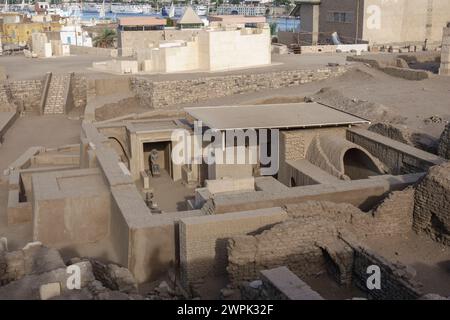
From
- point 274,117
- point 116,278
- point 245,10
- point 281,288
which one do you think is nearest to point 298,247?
point 281,288

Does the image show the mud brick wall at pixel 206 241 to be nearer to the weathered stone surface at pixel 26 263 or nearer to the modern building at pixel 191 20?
the weathered stone surface at pixel 26 263

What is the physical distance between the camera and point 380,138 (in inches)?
628

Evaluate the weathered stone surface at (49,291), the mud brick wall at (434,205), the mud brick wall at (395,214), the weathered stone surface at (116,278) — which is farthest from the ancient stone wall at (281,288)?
the mud brick wall at (434,205)

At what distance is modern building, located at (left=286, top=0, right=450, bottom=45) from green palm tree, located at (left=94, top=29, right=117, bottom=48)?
18.3 metres

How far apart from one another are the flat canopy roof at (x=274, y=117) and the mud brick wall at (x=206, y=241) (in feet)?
21.1

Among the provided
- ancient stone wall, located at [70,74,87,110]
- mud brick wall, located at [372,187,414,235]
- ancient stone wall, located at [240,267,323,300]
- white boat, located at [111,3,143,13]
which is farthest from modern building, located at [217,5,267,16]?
ancient stone wall, located at [240,267,323,300]

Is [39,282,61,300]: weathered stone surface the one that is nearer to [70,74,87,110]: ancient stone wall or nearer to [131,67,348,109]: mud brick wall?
[131,67,348,109]: mud brick wall

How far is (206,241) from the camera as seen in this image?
390 inches

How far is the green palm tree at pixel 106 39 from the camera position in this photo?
4988 centimetres
